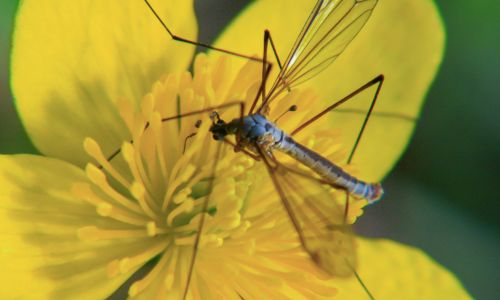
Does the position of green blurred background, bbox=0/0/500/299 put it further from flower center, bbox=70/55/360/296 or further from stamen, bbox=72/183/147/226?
stamen, bbox=72/183/147/226

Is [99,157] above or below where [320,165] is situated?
above

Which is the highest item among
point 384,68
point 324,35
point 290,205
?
point 324,35

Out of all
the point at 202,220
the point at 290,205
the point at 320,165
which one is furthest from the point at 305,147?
the point at 202,220

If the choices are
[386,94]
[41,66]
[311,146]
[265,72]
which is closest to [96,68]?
[41,66]

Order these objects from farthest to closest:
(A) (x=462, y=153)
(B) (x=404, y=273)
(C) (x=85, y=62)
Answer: (A) (x=462, y=153), (B) (x=404, y=273), (C) (x=85, y=62)

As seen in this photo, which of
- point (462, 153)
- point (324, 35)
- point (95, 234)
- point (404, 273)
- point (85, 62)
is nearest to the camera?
point (95, 234)

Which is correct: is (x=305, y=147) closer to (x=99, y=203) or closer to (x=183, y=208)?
(x=183, y=208)

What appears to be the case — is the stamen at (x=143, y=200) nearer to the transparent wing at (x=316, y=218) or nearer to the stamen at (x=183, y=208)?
the stamen at (x=183, y=208)

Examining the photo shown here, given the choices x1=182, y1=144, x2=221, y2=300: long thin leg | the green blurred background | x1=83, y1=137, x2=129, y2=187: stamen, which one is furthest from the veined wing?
the green blurred background
